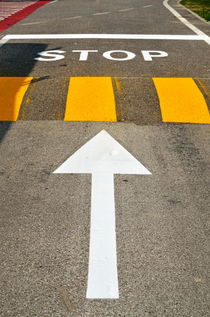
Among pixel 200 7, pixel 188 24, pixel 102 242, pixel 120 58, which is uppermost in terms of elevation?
pixel 102 242

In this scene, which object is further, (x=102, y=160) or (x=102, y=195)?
(x=102, y=160)

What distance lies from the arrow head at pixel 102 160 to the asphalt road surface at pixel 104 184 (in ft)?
0.08

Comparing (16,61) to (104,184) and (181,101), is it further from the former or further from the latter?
(104,184)

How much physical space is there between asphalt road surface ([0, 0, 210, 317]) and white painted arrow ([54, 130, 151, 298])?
0.5 inches

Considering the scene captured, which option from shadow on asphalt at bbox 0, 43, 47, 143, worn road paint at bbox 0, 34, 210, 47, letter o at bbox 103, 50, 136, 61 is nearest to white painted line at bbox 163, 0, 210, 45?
worn road paint at bbox 0, 34, 210, 47

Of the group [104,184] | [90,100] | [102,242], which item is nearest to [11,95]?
[90,100]

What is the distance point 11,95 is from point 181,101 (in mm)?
2923

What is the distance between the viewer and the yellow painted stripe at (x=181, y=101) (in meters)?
7.54

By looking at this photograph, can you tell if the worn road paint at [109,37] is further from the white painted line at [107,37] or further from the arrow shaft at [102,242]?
the arrow shaft at [102,242]

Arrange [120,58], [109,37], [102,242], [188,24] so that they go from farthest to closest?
[188,24]
[109,37]
[120,58]
[102,242]

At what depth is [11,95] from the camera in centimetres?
834

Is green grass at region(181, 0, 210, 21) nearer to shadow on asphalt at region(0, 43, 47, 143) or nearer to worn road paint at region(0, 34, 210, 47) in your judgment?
worn road paint at region(0, 34, 210, 47)

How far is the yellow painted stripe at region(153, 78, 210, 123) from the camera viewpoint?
754 centimetres

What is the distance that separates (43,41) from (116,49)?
2.17 metres
